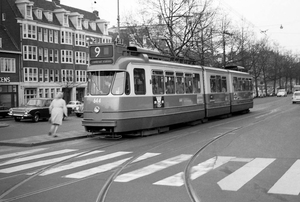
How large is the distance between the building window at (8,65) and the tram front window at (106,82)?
35.8 meters

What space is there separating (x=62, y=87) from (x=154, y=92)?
4466 centimetres

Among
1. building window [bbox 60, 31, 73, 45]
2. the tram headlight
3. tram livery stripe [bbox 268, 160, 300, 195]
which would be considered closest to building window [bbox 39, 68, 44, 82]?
building window [bbox 60, 31, 73, 45]

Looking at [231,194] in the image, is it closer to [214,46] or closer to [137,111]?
[137,111]

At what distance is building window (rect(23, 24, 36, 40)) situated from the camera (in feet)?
171

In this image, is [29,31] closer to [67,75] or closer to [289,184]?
[67,75]

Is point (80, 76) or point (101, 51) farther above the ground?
point (80, 76)

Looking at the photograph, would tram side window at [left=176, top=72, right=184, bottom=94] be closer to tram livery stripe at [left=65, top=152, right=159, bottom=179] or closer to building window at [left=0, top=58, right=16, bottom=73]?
tram livery stripe at [left=65, top=152, right=159, bottom=179]

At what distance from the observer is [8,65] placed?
158 ft

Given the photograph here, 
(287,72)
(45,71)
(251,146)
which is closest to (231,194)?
(251,146)

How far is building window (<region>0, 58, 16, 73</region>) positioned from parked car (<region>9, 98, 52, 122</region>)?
1946cm

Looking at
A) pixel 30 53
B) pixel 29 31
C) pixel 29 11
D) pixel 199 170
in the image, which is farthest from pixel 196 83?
pixel 29 11

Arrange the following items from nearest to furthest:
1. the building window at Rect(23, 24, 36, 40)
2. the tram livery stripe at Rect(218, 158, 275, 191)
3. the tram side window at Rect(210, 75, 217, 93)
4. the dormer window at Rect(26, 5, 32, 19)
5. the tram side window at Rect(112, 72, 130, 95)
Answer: the tram livery stripe at Rect(218, 158, 275, 191) → the tram side window at Rect(112, 72, 130, 95) → the tram side window at Rect(210, 75, 217, 93) → the building window at Rect(23, 24, 36, 40) → the dormer window at Rect(26, 5, 32, 19)

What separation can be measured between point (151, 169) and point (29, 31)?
159 feet

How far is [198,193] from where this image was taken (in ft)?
21.5
